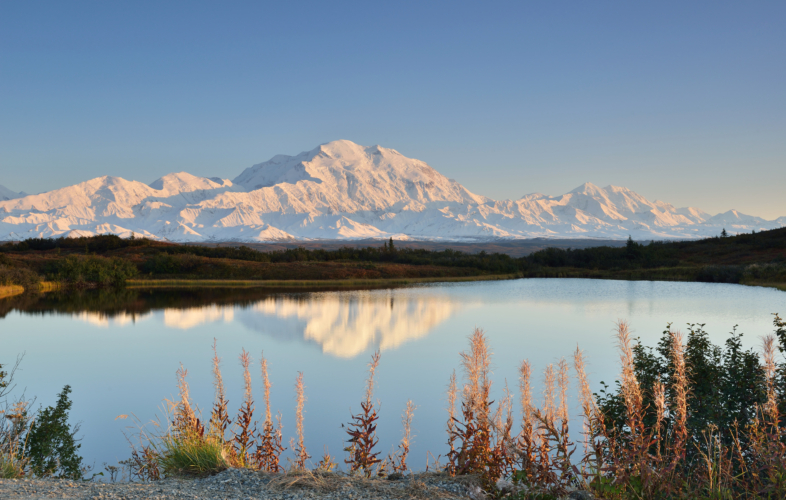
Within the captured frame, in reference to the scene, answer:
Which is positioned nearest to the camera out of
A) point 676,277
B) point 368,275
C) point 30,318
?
point 30,318

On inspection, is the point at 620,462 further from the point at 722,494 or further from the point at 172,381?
the point at 172,381

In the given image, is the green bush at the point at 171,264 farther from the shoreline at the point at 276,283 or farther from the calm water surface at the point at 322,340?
the calm water surface at the point at 322,340

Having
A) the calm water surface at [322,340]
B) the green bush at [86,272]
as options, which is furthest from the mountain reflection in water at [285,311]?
the green bush at [86,272]

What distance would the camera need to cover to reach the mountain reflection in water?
730 inches

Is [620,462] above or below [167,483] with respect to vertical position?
above

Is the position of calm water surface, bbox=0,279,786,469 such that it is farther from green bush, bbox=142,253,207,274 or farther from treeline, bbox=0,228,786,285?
green bush, bbox=142,253,207,274

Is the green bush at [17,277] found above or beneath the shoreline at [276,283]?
above

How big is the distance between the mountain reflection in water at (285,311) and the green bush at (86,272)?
4.72 m

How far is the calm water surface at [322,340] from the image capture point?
9844mm

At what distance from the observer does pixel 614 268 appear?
2172 inches

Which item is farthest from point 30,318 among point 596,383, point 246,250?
point 246,250

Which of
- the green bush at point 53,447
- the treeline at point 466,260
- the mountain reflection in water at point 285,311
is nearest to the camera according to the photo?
the green bush at point 53,447

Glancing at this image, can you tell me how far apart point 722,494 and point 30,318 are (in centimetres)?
2580

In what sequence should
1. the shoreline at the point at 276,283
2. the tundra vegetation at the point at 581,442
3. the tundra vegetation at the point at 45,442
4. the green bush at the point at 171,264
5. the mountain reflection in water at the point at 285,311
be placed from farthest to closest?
the green bush at the point at 171,264
the shoreline at the point at 276,283
the mountain reflection in water at the point at 285,311
the tundra vegetation at the point at 45,442
the tundra vegetation at the point at 581,442
